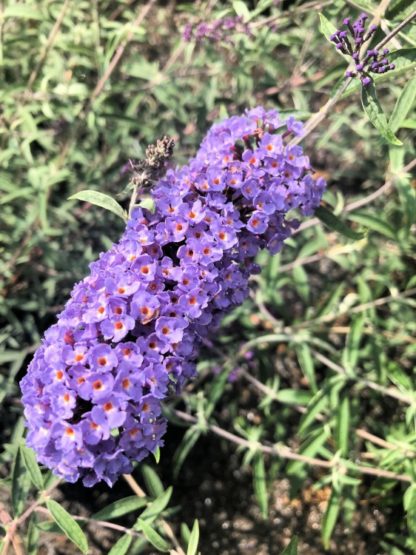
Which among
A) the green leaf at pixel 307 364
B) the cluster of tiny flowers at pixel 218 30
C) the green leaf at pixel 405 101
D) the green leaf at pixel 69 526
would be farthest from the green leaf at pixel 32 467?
the cluster of tiny flowers at pixel 218 30

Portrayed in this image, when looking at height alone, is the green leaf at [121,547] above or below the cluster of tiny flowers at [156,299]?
below

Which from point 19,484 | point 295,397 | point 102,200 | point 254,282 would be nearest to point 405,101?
point 102,200

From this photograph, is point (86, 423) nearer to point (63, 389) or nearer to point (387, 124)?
point (63, 389)

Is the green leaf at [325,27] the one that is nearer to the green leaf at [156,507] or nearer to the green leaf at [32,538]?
the green leaf at [156,507]

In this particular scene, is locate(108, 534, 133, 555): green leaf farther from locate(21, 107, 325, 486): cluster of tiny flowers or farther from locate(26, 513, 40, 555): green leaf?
locate(21, 107, 325, 486): cluster of tiny flowers

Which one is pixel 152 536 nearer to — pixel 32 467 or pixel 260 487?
pixel 32 467

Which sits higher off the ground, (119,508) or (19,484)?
(19,484)
